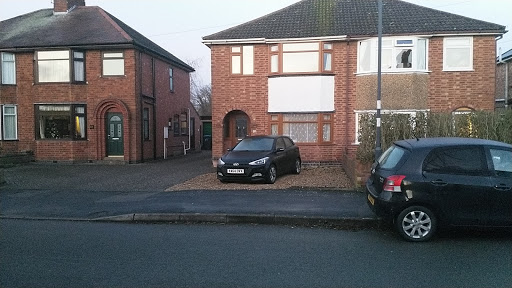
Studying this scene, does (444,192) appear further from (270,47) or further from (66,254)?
(270,47)

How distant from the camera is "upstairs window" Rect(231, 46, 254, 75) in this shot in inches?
683

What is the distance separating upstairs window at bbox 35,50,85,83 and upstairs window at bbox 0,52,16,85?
185cm

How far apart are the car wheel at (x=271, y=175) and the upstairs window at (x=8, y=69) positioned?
15.9m

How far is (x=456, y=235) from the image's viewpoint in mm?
6574

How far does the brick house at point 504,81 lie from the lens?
2527 centimetres

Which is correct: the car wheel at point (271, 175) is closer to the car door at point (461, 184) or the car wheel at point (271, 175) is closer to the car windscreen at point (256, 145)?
the car windscreen at point (256, 145)

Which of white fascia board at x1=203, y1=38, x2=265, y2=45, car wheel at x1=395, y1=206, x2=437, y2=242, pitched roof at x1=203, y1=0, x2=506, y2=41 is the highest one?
pitched roof at x1=203, y1=0, x2=506, y2=41

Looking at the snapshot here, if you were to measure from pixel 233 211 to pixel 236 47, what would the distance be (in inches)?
420

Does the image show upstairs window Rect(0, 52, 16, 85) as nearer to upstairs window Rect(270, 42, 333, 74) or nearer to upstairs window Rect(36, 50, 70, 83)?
upstairs window Rect(36, 50, 70, 83)

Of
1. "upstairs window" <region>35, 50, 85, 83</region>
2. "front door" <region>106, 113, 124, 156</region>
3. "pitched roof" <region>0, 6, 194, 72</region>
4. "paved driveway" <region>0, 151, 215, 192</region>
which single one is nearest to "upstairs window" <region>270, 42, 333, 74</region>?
"paved driveway" <region>0, 151, 215, 192</region>

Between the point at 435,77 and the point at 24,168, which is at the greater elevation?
the point at 435,77

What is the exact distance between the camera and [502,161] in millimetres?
Answer: 6281

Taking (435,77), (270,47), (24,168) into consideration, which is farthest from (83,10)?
(435,77)

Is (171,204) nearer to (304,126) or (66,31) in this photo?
(304,126)
